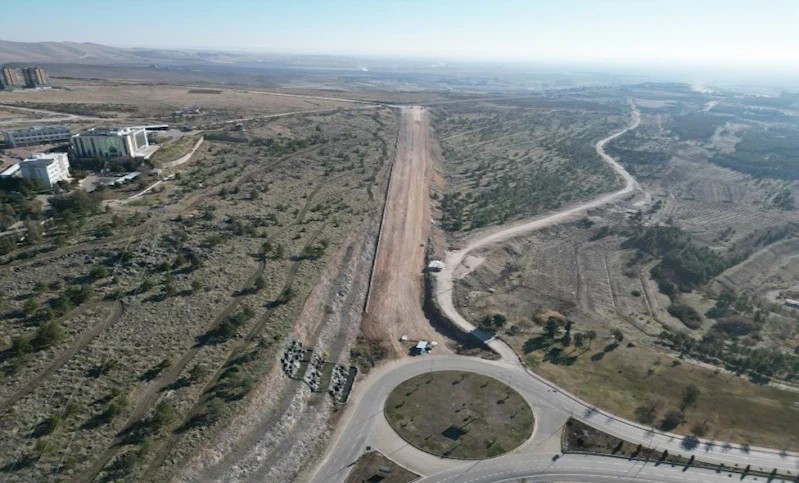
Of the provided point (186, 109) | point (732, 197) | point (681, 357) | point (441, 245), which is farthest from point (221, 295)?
point (732, 197)

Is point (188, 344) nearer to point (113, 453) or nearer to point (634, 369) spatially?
point (113, 453)

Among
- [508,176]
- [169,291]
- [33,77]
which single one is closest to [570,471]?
[169,291]

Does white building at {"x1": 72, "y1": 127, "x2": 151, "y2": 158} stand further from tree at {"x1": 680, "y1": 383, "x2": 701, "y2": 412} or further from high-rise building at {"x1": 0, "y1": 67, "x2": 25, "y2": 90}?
high-rise building at {"x1": 0, "y1": 67, "x2": 25, "y2": 90}

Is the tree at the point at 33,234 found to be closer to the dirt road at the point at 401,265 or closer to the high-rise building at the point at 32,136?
the dirt road at the point at 401,265

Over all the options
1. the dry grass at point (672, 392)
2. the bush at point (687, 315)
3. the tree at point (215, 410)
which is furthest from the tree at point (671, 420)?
the tree at point (215, 410)

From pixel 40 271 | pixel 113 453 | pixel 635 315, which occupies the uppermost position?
pixel 40 271

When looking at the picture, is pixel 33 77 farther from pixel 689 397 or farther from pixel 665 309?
pixel 689 397
